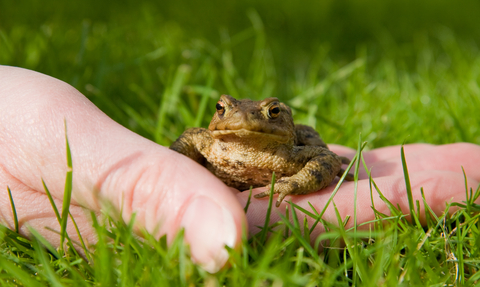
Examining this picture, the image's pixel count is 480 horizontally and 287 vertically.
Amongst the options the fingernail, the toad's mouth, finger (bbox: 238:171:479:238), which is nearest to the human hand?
finger (bbox: 238:171:479:238)

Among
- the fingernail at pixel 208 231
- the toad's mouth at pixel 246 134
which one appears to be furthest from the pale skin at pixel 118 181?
the toad's mouth at pixel 246 134

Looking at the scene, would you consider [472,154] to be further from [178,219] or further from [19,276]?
[19,276]

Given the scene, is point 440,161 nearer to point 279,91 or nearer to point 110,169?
point 110,169

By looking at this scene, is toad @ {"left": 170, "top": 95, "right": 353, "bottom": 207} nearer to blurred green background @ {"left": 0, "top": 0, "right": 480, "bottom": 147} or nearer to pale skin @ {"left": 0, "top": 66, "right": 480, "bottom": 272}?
pale skin @ {"left": 0, "top": 66, "right": 480, "bottom": 272}

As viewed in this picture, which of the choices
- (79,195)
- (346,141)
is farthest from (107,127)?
(346,141)

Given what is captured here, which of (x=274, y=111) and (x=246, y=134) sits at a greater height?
(x=274, y=111)

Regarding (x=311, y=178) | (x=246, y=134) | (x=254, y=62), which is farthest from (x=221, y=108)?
(x=254, y=62)

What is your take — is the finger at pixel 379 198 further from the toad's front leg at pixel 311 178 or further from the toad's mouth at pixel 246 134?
the toad's mouth at pixel 246 134
